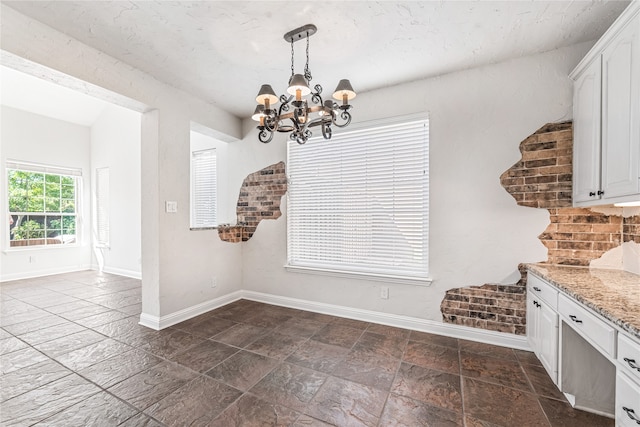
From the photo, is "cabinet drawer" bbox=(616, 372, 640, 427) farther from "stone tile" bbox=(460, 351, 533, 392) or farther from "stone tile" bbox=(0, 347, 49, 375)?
"stone tile" bbox=(0, 347, 49, 375)

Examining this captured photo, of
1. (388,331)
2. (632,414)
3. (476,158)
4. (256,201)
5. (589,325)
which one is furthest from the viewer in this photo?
(256,201)

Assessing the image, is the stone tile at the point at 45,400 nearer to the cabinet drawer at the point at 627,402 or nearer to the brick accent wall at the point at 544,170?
the cabinet drawer at the point at 627,402

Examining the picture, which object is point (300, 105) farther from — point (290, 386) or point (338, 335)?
point (338, 335)

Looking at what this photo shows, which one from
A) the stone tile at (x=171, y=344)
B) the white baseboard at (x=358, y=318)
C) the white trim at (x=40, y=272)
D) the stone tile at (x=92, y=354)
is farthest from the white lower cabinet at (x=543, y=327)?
the white trim at (x=40, y=272)

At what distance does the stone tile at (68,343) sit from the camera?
2471 mm

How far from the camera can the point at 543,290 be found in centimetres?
212

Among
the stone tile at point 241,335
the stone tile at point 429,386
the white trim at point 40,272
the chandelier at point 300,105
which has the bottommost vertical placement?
the stone tile at point 241,335

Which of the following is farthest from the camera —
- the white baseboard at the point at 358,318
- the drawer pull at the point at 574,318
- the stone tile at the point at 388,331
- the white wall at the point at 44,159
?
the white wall at the point at 44,159

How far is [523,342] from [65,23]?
465 centimetres

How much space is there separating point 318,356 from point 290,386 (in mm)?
473

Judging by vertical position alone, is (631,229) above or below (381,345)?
above

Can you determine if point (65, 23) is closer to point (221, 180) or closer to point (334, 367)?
point (221, 180)

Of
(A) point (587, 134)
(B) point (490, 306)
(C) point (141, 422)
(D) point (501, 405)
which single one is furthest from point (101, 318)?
(A) point (587, 134)

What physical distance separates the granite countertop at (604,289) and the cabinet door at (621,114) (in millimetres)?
582
